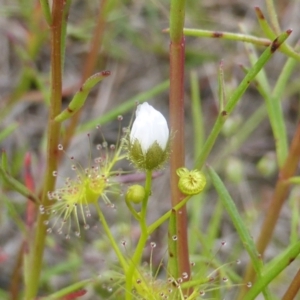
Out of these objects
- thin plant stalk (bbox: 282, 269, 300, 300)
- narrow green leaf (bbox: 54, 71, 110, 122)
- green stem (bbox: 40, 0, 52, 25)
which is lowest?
thin plant stalk (bbox: 282, 269, 300, 300)

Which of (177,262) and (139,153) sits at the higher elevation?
(139,153)

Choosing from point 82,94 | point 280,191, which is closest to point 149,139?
point 82,94

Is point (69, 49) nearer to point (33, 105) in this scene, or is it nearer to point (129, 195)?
point (33, 105)

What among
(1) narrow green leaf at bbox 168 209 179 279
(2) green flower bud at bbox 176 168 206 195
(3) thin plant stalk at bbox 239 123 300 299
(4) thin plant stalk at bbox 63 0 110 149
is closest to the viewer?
(2) green flower bud at bbox 176 168 206 195

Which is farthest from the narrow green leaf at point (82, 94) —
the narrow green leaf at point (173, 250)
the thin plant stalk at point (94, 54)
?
the thin plant stalk at point (94, 54)

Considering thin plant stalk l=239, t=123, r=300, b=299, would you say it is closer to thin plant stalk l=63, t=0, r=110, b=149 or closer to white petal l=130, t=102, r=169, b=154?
white petal l=130, t=102, r=169, b=154

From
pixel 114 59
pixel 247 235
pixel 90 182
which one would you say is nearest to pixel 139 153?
pixel 90 182

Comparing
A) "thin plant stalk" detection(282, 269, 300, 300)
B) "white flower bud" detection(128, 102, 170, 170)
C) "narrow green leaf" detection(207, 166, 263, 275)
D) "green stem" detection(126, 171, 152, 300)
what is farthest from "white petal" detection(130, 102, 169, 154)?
"thin plant stalk" detection(282, 269, 300, 300)
